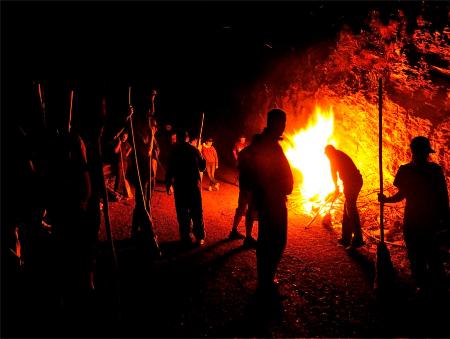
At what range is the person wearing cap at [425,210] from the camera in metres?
4.67

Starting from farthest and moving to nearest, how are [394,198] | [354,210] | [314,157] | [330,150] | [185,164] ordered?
1. [314,157]
2. [330,150]
3. [354,210]
4. [185,164]
5. [394,198]

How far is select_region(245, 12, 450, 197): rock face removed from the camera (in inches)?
291

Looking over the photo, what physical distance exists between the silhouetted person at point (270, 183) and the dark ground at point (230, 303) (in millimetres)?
766

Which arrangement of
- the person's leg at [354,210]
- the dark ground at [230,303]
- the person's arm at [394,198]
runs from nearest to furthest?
the dark ground at [230,303] < the person's arm at [394,198] < the person's leg at [354,210]

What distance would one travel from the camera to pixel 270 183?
4.55 metres

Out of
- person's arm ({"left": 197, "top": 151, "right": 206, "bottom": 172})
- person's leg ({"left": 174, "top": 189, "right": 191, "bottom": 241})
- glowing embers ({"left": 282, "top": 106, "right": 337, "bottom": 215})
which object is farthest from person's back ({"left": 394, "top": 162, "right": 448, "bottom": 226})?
glowing embers ({"left": 282, "top": 106, "right": 337, "bottom": 215})

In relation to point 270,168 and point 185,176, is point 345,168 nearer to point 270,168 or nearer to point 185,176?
point 270,168

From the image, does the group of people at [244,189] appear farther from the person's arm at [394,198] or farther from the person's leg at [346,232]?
the person's leg at [346,232]

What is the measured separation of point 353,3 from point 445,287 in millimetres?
8204

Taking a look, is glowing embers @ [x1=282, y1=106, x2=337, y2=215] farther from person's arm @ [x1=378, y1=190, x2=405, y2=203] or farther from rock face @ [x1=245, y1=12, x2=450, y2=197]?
person's arm @ [x1=378, y1=190, x2=405, y2=203]

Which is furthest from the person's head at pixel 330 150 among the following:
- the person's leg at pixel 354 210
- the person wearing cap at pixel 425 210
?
the person wearing cap at pixel 425 210

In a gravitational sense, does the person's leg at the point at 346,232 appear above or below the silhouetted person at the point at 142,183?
below

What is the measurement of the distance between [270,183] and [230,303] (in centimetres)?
187

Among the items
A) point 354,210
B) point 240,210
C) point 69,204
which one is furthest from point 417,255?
point 69,204
